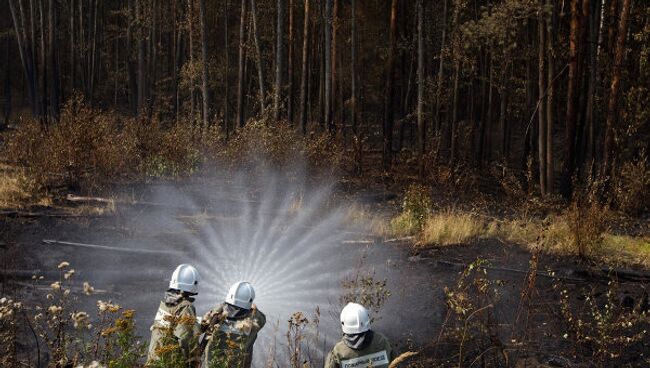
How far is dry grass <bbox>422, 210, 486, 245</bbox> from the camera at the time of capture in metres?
10.8

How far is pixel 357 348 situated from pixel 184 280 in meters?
2.08

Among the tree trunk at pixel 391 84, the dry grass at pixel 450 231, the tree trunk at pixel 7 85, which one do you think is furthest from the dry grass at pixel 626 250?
the tree trunk at pixel 7 85

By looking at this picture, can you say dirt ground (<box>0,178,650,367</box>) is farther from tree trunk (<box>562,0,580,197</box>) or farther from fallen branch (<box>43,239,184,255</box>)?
tree trunk (<box>562,0,580,197</box>)

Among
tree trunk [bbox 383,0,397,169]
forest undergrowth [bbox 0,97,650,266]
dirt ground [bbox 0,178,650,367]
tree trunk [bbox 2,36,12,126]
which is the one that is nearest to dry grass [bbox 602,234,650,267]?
forest undergrowth [bbox 0,97,650,266]

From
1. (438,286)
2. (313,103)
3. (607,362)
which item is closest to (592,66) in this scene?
(438,286)

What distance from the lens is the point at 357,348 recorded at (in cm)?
492

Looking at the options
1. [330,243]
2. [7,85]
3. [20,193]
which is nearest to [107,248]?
[20,193]

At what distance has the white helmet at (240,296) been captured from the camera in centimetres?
551

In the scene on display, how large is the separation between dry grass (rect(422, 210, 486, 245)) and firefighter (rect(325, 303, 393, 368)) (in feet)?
19.6

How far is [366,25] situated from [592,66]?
45.2 feet

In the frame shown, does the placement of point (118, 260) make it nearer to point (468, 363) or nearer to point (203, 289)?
point (203, 289)

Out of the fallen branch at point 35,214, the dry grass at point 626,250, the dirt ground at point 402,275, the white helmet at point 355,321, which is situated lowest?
the dirt ground at point 402,275

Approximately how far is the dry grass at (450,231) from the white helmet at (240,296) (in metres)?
5.74

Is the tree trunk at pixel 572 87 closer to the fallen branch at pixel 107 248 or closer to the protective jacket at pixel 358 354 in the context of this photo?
the fallen branch at pixel 107 248
